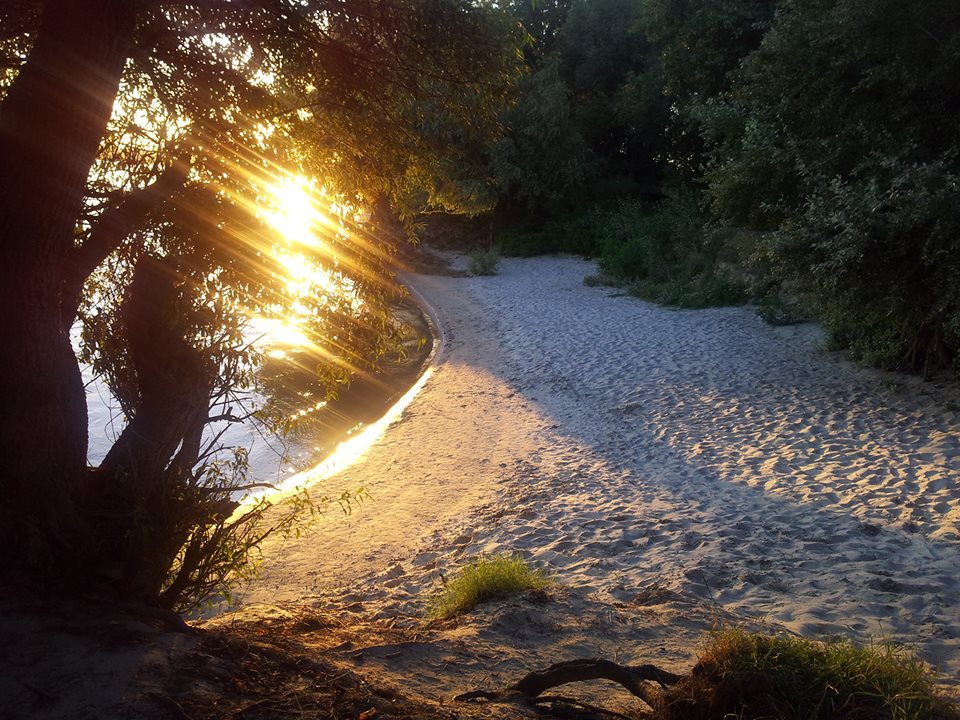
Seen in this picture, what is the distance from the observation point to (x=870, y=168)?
11.4 m

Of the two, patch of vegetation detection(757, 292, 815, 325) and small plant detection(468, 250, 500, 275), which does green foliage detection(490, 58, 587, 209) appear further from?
patch of vegetation detection(757, 292, 815, 325)

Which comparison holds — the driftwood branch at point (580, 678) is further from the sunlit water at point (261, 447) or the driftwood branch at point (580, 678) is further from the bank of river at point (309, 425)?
the sunlit water at point (261, 447)

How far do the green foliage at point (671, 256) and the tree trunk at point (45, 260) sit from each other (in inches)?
754

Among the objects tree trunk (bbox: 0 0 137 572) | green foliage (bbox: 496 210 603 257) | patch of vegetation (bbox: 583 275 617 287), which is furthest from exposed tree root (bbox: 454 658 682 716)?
green foliage (bbox: 496 210 603 257)

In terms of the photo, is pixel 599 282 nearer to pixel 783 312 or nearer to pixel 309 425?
pixel 783 312

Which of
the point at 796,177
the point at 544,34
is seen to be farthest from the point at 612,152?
the point at 796,177

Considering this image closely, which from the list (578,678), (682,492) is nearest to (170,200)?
(578,678)

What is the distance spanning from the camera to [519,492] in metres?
9.48

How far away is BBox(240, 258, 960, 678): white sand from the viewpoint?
20.5 feet

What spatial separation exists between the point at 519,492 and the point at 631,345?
28.1 feet

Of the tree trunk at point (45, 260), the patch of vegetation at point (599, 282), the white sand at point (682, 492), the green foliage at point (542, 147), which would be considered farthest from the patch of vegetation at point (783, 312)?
the green foliage at point (542, 147)

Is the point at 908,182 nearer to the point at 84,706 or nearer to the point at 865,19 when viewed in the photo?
the point at 865,19

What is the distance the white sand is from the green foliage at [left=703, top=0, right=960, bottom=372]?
132 centimetres

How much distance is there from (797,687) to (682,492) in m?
5.43
